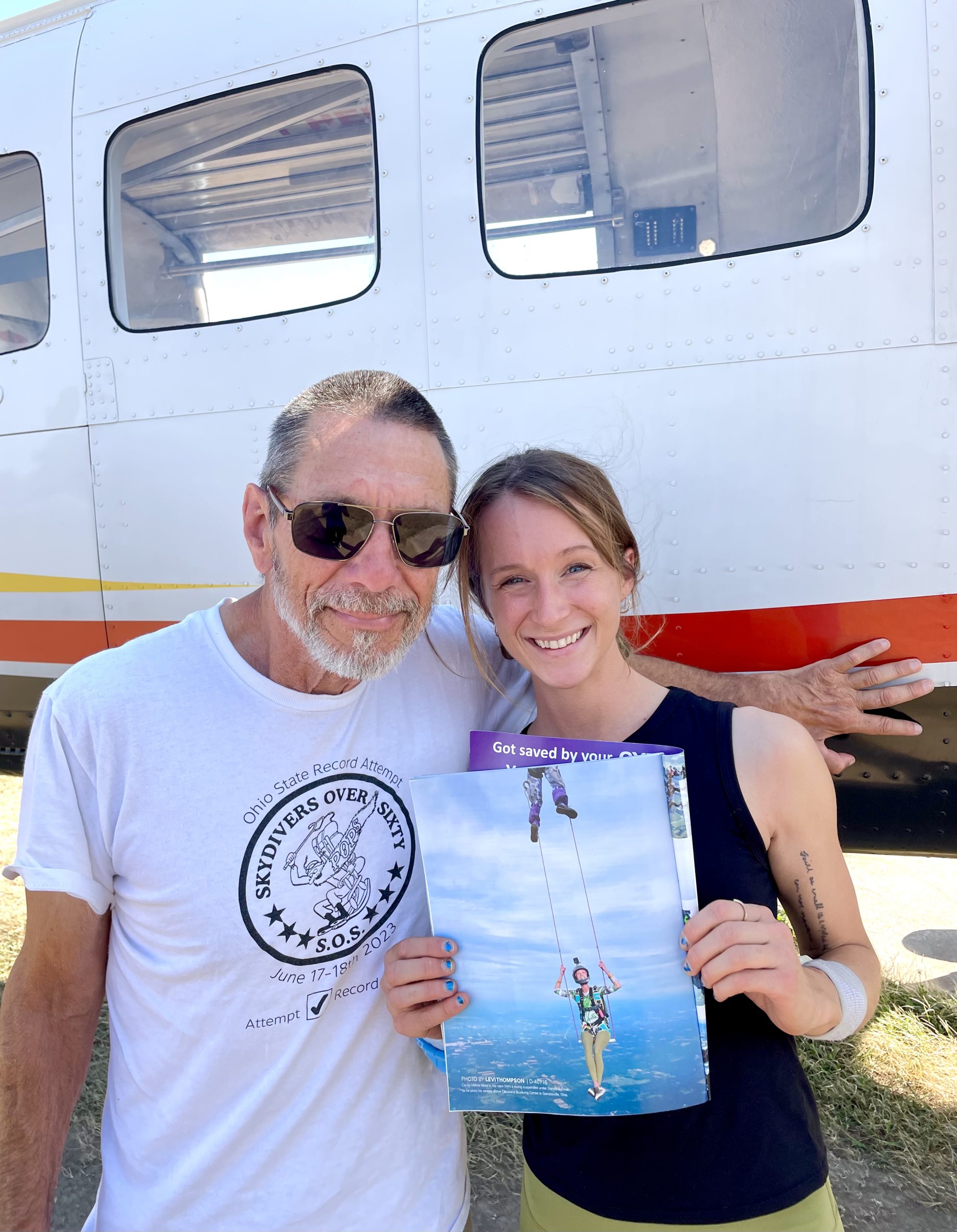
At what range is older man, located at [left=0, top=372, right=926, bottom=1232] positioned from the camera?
134 centimetres

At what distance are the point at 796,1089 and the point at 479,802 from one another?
643 millimetres

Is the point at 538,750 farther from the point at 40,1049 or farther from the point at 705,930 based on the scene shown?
the point at 40,1049

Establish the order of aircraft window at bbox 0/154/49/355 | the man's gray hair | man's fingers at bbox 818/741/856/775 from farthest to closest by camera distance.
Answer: aircraft window at bbox 0/154/49/355 → man's fingers at bbox 818/741/856/775 → the man's gray hair

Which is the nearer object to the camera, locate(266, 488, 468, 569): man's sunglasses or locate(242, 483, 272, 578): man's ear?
locate(266, 488, 468, 569): man's sunglasses

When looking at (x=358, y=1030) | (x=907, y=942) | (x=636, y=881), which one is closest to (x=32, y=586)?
(x=358, y=1030)

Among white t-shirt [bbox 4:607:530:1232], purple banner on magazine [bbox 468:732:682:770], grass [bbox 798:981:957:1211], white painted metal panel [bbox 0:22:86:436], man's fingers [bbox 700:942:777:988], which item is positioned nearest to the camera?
man's fingers [bbox 700:942:777:988]

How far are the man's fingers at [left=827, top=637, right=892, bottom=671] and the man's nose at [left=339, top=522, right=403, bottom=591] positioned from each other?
1.61 m

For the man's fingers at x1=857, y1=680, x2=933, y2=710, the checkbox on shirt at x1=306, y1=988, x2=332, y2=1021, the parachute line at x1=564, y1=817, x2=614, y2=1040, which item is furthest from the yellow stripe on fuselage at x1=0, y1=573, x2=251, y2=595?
the parachute line at x1=564, y1=817, x2=614, y2=1040

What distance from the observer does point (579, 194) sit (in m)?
2.72

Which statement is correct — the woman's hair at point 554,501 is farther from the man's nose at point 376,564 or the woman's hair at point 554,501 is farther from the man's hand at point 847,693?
the man's hand at point 847,693

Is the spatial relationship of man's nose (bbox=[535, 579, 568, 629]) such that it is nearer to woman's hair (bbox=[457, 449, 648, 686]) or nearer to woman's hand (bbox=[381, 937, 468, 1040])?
woman's hair (bbox=[457, 449, 648, 686])

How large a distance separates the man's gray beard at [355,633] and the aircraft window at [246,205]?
6.06 feet

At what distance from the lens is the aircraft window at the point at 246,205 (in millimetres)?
2975

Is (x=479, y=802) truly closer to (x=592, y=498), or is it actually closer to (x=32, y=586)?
(x=592, y=498)
